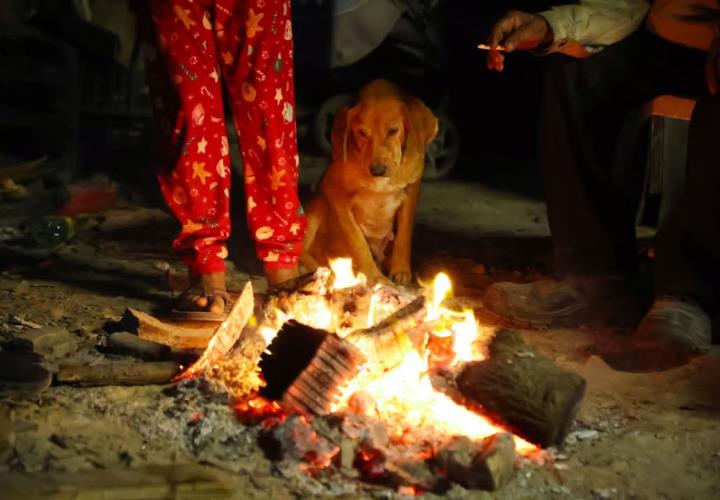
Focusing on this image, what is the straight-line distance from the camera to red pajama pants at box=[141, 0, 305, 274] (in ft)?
12.2

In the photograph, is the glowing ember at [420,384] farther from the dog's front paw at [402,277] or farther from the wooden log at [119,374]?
the dog's front paw at [402,277]

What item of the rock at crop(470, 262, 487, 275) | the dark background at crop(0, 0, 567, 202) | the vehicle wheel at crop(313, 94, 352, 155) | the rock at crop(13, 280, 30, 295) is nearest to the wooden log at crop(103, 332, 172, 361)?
the rock at crop(13, 280, 30, 295)

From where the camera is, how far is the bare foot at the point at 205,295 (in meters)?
3.93

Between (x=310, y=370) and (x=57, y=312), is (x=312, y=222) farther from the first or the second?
(x=310, y=370)

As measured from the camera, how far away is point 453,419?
3115 mm

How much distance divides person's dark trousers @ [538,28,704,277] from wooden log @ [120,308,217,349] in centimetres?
182

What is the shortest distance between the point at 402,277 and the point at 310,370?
1.94 metres

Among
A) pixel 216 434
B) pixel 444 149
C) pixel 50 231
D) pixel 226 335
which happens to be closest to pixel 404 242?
pixel 226 335

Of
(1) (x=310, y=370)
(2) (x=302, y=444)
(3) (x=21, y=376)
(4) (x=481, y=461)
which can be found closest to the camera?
(4) (x=481, y=461)

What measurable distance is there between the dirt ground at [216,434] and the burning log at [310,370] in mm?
186

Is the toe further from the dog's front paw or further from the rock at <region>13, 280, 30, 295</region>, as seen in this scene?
the dog's front paw

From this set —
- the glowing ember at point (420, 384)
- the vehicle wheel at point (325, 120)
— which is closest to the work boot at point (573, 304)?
the glowing ember at point (420, 384)

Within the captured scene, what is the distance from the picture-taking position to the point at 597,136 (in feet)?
14.0

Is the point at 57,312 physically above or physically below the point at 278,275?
below
